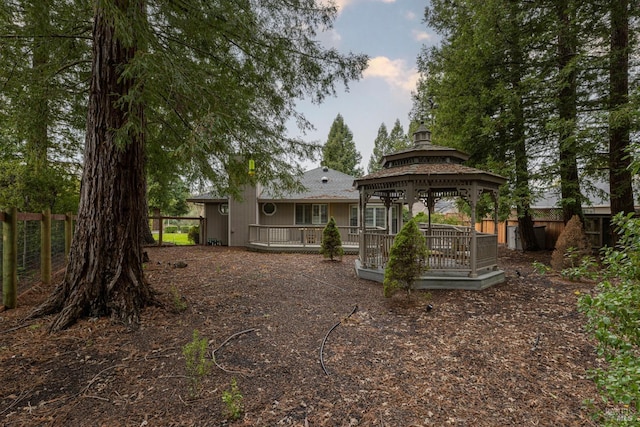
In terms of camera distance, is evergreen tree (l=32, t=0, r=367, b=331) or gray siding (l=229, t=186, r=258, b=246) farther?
gray siding (l=229, t=186, r=258, b=246)

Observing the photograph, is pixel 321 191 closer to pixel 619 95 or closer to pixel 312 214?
pixel 312 214

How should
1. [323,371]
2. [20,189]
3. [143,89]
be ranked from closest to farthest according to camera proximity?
[323,371]
[143,89]
[20,189]

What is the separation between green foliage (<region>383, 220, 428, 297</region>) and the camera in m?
5.94

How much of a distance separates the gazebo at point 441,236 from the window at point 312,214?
22.4 feet

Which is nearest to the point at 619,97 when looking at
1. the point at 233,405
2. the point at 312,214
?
the point at 312,214

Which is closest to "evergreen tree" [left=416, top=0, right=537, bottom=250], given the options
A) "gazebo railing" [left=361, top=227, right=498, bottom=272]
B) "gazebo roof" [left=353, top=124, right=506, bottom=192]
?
"gazebo roof" [left=353, top=124, right=506, bottom=192]

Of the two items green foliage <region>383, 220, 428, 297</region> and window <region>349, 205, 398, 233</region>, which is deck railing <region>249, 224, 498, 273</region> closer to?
green foliage <region>383, 220, 428, 297</region>

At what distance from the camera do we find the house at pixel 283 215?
560 inches

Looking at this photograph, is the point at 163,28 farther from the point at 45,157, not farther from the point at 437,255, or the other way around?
the point at 437,255

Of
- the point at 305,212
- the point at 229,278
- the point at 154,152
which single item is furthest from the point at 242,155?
the point at 305,212

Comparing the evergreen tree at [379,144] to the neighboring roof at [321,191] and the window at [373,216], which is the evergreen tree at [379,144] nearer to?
the neighboring roof at [321,191]

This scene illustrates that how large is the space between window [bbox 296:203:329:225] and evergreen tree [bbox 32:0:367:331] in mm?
9406

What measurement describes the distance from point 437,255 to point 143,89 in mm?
7423

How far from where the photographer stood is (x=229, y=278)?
7809 mm
